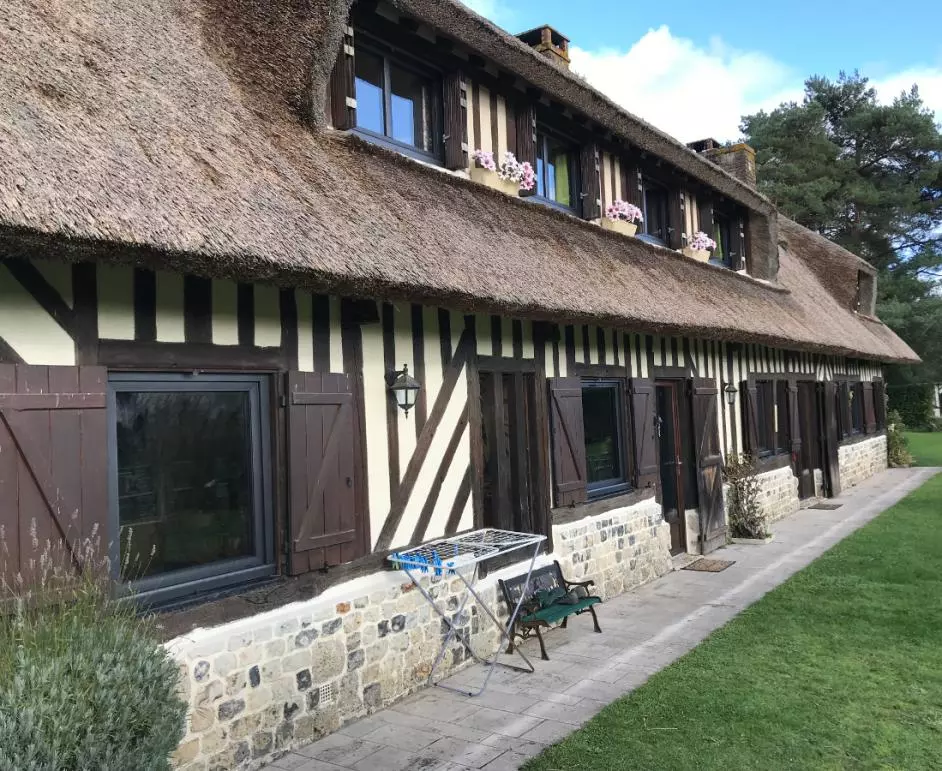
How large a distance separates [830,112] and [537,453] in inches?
1100

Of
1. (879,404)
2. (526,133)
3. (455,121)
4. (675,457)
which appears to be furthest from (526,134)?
(879,404)

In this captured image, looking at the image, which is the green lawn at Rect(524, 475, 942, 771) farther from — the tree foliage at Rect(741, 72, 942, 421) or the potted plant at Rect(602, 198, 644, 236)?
the tree foliage at Rect(741, 72, 942, 421)

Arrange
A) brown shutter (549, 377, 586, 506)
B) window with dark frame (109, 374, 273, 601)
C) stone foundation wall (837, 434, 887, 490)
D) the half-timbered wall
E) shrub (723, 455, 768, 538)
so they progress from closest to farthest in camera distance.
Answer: the half-timbered wall, window with dark frame (109, 374, 273, 601), brown shutter (549, 377, 586, 506), shrub (723, 455, 768, 538), stone foundation wall (837, 434, 887, 490)

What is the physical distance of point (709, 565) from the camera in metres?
8.01

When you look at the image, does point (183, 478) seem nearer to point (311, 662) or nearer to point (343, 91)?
point (311, 662)

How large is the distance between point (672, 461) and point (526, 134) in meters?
4.03

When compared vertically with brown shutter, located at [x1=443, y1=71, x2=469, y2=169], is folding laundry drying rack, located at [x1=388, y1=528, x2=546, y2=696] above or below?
below

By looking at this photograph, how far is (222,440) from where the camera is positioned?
3863 millimetres

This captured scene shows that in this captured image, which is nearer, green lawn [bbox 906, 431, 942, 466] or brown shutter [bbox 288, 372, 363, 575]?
brown shutter [bbox 288, 372, 363, 575]

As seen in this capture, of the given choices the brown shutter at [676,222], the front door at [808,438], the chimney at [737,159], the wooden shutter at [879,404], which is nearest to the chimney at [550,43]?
the brown shutter at [676,222]

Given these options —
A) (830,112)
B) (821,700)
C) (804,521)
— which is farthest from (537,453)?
(830,112)

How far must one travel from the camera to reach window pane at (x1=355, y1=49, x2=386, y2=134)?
208 inches

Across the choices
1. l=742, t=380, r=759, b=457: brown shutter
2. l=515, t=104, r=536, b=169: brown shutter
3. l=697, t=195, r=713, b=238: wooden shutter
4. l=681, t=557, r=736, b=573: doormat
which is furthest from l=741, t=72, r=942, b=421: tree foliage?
l=515, t=104, r=536, b=169: brown shutter

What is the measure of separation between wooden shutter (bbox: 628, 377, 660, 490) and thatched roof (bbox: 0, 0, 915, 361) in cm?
119
